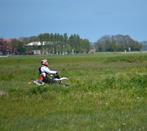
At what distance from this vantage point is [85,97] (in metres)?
15.1

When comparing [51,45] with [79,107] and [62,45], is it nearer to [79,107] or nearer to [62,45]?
[62,45]

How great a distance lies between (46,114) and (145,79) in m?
8.64

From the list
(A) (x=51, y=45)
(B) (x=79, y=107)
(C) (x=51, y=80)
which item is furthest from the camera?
(A) (x=51, y=45)

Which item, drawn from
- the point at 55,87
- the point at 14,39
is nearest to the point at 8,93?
the point at 55,87

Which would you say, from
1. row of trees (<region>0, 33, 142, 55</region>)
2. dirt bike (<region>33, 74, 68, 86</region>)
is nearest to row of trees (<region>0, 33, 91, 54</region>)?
row of trees (<region>0, 33, 142, 55</region>)

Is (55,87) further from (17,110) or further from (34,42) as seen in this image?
(34,42)

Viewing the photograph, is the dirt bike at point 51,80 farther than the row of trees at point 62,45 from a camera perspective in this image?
No

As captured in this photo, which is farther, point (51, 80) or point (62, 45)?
point (62, 45)

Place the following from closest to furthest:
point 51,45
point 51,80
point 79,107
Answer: point 79,107
point 51,80
point 51,45

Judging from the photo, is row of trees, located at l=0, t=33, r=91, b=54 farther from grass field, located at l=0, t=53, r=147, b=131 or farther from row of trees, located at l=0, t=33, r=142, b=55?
grass field, located at l=0, t=53, r=147, b=131

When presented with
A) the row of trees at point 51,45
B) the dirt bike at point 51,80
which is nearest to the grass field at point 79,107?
the dirt bike at point 51,80

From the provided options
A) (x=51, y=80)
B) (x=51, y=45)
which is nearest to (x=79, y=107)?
(x=51, y=80)

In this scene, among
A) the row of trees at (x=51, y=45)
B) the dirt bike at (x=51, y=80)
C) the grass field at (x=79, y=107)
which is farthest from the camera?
the row of trees at (x=51, y=45)

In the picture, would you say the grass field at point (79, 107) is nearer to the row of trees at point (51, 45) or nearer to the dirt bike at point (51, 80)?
the dirt bike at point (51, 80)
